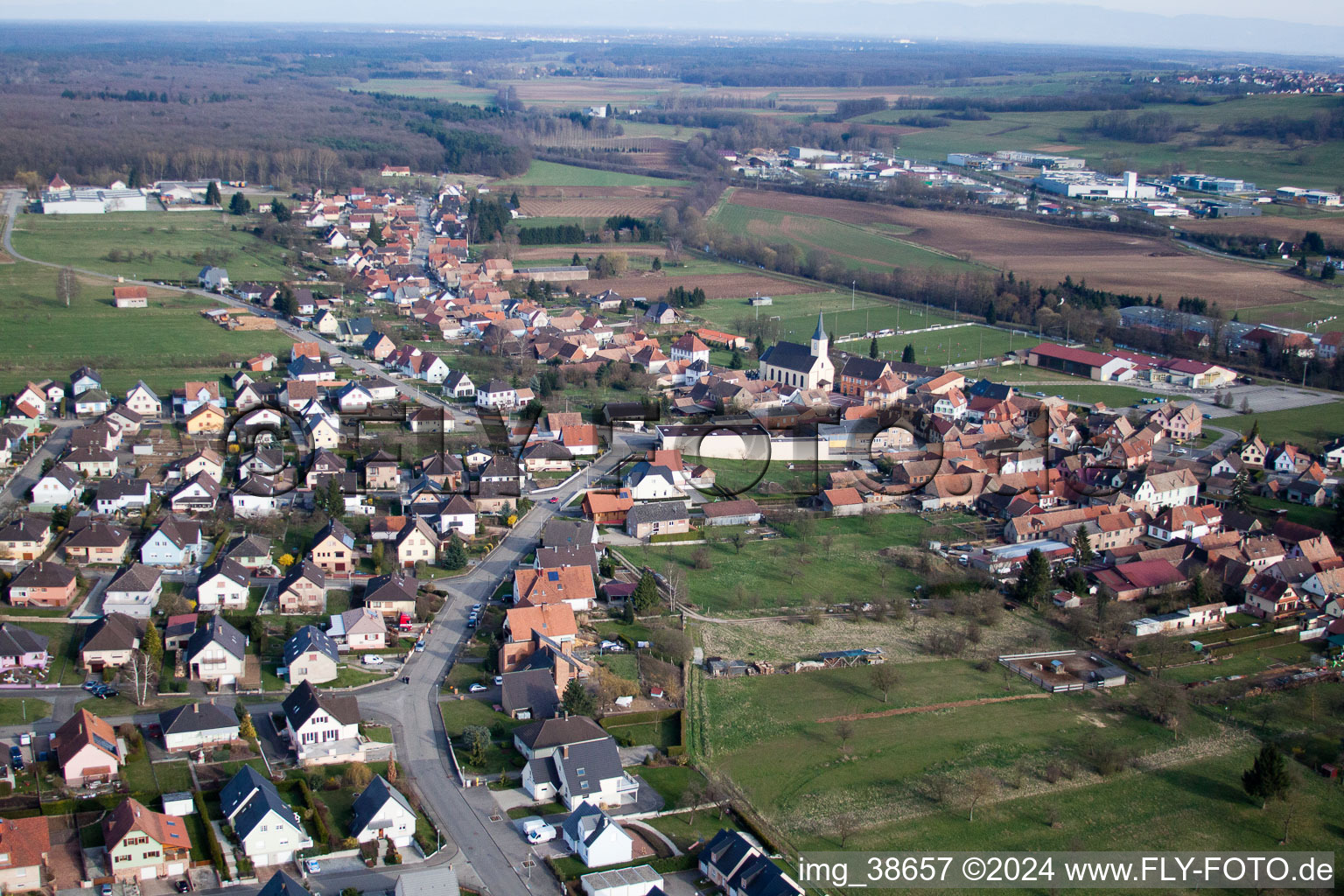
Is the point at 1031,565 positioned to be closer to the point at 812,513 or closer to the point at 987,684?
the point at 987,684

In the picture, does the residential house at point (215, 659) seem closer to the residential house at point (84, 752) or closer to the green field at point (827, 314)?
the residential house at point (84, 752)

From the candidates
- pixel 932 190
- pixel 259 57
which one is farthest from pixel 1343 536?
pixel 259 57

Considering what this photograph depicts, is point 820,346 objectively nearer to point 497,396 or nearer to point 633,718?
point 497,396

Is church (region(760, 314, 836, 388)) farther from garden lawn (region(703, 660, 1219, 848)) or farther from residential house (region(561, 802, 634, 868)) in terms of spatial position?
residential house (region(561, 802, 634, 868))

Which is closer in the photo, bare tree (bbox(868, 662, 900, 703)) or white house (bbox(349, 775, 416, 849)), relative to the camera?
white house (bbox(349, 775, 416, 849))

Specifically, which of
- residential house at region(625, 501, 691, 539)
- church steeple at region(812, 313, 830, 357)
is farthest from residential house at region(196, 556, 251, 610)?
church steeple at region(812, 313, 830, 357)

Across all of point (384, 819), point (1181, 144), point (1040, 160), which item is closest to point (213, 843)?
point (384, 819)
